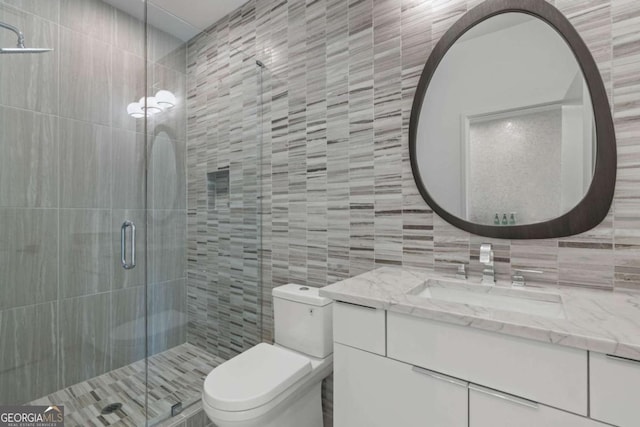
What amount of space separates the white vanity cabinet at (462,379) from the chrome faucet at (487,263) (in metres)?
→ 0.43

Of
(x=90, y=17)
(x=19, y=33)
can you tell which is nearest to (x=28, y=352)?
(x=19, y=33)

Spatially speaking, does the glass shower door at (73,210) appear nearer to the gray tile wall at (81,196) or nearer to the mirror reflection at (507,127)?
the gray tile wall at (81,196)

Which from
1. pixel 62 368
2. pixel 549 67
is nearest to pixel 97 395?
pixel 62 368

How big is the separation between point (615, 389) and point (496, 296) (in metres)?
0.51

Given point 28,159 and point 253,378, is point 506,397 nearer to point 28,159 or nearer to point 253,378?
point 253,378

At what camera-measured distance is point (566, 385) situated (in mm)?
755

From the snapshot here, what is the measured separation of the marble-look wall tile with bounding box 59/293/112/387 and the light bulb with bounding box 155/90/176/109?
136 centimetres

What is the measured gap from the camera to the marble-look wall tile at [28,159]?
5.43 ft

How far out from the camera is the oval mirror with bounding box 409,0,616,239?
1.11 meters

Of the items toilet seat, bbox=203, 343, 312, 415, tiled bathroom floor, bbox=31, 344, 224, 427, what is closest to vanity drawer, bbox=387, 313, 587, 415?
toilet seat, bbox=203, 343, 312, 415

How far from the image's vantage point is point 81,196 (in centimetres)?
198

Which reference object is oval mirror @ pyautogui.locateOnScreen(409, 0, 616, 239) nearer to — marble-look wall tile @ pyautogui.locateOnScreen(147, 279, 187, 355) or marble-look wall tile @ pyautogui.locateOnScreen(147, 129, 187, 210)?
marble-look wall tile @ pyautogui.locateOnScreen(147, 129, 187, 210)

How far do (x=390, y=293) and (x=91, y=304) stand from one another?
2.05 m

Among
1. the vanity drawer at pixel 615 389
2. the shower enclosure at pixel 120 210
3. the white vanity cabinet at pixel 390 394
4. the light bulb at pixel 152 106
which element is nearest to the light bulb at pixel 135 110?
the shower enclosure at pixel 120 210
